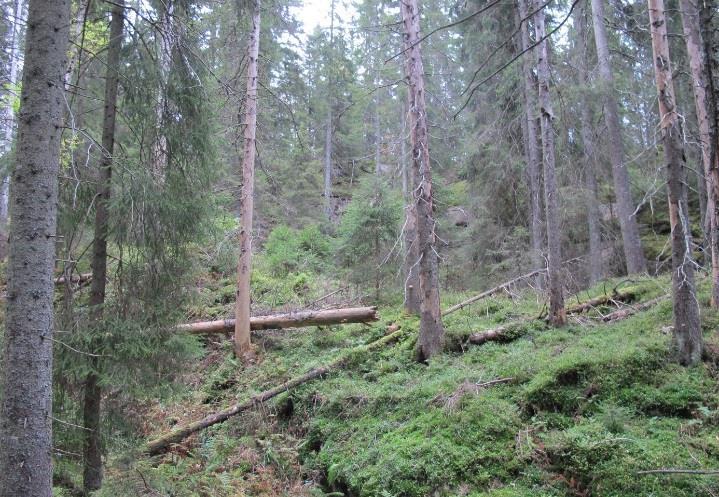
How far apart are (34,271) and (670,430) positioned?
20.3 feet

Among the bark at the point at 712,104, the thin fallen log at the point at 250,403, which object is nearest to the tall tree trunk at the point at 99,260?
the thin fallen log at the point at 250,403

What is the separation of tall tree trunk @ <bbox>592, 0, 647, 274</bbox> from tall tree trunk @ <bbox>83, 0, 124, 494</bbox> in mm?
11907

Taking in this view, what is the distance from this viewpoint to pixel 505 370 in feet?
22.3

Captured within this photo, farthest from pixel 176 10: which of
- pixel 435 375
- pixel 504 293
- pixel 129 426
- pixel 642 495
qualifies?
pixel 504 293

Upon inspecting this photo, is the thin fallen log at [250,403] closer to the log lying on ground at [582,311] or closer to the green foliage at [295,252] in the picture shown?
the log lying on ground at [582,311]

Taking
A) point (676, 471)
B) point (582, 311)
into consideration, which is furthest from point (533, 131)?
point (676, 471)

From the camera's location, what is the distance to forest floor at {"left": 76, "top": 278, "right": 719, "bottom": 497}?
187 inches

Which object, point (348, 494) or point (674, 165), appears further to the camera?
point (348, 494)

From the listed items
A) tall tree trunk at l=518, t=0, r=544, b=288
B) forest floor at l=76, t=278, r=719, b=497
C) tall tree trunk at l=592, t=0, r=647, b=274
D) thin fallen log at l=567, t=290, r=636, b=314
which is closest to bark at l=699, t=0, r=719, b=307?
forest floor at l=76, t=278, r=719, b=497

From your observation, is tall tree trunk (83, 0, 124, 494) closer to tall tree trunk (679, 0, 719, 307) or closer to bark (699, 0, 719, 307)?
bark (699, 0, 719, 307)

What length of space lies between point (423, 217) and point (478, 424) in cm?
386

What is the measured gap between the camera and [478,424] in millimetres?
5766

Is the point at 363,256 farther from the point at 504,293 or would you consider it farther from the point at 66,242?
the point at 66,242

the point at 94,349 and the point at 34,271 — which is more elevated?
the point at 34,271
